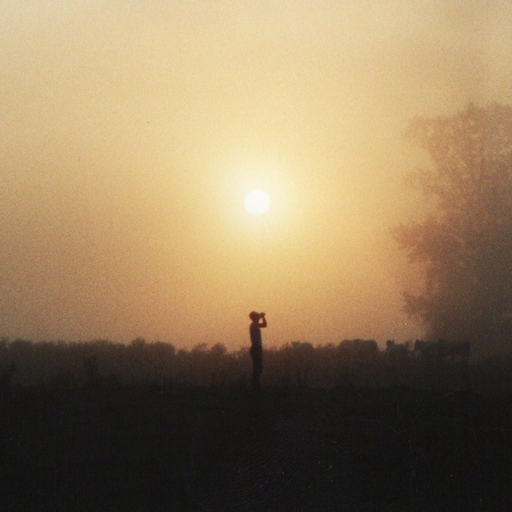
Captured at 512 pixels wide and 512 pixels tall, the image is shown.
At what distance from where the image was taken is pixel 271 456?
15570 mm

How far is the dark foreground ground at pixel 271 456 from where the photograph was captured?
13875 mm

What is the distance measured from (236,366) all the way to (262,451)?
20444mm

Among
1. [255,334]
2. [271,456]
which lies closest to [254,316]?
[255,334]

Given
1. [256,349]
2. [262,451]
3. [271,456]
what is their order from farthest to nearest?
[256,349] < [262,451] < [271,456]

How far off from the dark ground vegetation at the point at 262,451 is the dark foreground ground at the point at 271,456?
1.3 inches

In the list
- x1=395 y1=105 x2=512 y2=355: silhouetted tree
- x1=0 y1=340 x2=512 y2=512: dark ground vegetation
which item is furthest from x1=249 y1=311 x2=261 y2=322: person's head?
x1=395 y1=105 x2=512 y2=355: silhouetted tree

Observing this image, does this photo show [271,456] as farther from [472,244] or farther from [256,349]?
[472,244]

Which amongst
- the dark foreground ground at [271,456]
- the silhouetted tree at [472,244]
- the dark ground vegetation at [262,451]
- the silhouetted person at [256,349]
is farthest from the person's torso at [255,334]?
the silhouetted tree at [472,244]

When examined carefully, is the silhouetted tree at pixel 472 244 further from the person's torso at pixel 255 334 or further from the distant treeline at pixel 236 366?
the person's torso at pixel 255 334

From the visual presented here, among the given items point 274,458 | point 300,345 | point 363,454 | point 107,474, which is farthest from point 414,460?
point 300,345

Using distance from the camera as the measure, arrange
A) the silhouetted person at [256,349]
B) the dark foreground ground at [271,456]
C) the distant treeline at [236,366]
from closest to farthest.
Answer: the dark foreground ground at [271,456] < the silhouetted person at [256,349] < the distant treeline at [236,366]

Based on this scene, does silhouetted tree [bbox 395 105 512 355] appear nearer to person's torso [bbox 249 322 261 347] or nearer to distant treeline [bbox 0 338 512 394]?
distant treeline [bbox 0 338 512 394]

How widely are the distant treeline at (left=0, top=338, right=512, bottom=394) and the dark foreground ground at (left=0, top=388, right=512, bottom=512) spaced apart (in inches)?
181

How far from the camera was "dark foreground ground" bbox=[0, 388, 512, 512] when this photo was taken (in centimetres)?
1388
